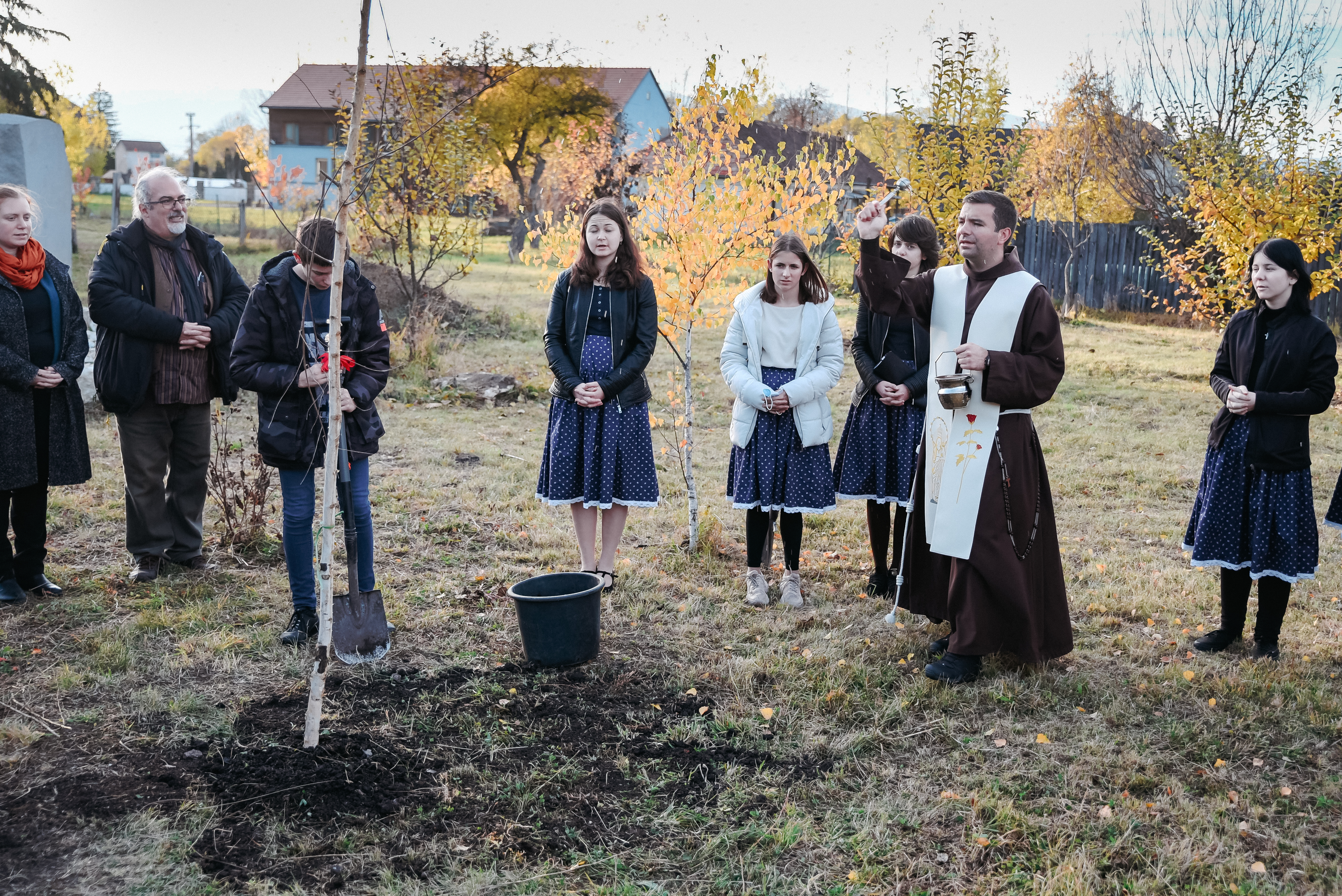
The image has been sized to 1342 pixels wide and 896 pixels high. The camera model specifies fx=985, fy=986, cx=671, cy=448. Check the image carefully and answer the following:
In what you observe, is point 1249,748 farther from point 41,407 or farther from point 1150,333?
point 1150,333

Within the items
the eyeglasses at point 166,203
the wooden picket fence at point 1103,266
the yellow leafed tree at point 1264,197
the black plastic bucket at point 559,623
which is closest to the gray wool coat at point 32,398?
the eyeglasses at point 166,203

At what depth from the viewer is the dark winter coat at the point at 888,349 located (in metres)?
4.99

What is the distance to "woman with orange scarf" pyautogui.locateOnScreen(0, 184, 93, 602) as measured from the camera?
15.0 ft

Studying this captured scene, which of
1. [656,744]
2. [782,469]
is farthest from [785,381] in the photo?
[656,744]

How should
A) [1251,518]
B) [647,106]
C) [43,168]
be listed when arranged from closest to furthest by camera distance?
1. [1251,518]
2. [43,168]
3. [647,106]

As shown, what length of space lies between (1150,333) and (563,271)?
14433mm

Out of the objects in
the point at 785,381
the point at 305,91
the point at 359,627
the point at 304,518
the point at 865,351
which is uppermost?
the point at 305,91

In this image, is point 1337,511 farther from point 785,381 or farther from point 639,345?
point 639,345

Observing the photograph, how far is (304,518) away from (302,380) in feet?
2.23

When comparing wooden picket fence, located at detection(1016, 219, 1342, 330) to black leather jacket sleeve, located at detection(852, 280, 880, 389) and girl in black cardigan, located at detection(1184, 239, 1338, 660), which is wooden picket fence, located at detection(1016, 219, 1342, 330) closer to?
black leather jacket sleeve, located at detection(852, 280, 880, 389)

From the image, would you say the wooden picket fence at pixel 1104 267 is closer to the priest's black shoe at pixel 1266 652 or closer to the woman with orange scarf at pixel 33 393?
the priest's black shoe at pixel 1266 652

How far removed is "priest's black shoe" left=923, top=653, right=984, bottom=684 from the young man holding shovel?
2.56 metres

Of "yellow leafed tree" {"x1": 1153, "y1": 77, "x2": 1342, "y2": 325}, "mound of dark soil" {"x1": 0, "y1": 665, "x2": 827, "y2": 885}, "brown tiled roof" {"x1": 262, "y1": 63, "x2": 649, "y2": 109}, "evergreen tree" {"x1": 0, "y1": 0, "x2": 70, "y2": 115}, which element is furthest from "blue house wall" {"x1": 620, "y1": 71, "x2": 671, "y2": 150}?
"mound of dark soil" {"x1": 0, "y1": 665, "x2": 827, "y2": 885}

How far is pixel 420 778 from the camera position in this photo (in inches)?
128
